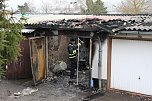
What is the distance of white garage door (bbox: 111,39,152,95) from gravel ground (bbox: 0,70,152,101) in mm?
428

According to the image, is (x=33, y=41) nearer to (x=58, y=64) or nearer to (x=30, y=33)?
(x=30, y=33)

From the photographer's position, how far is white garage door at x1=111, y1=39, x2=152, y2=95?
12031 millimetres

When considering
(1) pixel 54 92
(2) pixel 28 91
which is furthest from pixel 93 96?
(2) pixel 28 91

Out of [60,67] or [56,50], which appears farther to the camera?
[56,50]

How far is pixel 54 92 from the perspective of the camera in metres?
12.7

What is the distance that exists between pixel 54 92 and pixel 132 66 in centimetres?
346

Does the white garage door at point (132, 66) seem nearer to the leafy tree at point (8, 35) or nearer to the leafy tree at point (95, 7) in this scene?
the leafy tree at point (8, 35)

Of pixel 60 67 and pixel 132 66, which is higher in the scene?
pixel 132 66

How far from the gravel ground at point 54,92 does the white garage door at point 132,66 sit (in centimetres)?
43

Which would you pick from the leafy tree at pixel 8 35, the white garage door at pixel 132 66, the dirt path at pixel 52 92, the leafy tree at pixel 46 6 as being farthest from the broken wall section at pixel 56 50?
the leafy tree at pixel 46 6

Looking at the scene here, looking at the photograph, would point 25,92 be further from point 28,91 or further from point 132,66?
point 132,66

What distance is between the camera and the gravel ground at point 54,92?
39.1 feet

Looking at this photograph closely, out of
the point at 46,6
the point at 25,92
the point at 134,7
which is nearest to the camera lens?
the point at 25,92

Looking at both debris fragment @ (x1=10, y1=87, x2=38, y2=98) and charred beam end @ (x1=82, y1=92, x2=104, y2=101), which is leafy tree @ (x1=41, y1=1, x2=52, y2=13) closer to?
debris fragment @ (x1=10, y1=87, x2=38, y2=98)
